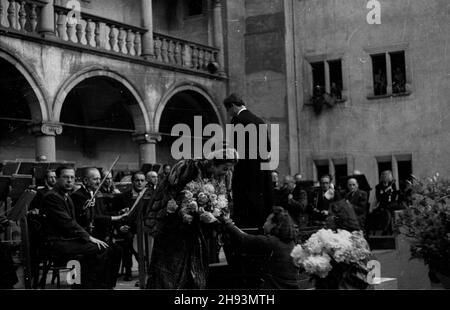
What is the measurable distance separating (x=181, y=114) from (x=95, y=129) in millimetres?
2944

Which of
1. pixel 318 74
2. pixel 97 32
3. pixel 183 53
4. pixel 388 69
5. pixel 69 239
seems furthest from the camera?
pixel 318 74

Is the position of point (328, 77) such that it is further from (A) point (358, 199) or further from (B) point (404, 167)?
(A) point (358, 199)

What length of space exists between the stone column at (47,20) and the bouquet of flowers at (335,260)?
11773 mm

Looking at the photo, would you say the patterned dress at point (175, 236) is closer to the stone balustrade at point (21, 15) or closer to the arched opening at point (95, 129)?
the stone balustrade at point (21, 15)

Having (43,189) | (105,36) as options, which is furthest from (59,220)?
(105,36)

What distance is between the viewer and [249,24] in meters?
21.1

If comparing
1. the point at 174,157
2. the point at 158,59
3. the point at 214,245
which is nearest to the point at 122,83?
the point at 158,59

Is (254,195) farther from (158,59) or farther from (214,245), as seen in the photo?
(158,59)

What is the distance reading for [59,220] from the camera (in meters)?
7.80

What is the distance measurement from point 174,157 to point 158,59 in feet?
15.7

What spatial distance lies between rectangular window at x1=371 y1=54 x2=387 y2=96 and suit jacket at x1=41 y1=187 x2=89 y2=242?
1406 cm

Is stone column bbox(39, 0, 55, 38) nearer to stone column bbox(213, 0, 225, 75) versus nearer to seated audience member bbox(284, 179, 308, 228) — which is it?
seated audience member bbox(284, 179, 308, 228)
